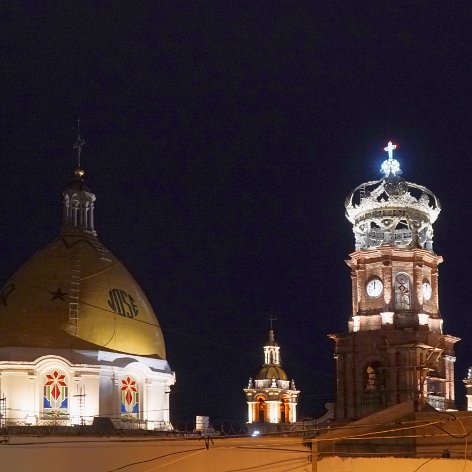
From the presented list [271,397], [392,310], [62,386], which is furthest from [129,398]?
[271,397]

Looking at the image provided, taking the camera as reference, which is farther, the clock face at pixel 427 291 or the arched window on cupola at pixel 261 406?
the arched window on cupola at pixel 261 406

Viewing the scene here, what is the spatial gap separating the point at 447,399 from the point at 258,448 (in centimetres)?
2452

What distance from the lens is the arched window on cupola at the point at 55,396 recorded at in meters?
40.5

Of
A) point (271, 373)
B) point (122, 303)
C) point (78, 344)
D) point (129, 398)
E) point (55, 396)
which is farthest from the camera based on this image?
→ point (271, 373)

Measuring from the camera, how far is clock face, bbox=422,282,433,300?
160ft

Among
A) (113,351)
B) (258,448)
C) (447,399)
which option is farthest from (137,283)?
(258,448)

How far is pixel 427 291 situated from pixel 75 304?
56.7 ft

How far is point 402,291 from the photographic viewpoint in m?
48.6

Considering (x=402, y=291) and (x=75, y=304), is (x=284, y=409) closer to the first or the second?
(x=402, y=291)

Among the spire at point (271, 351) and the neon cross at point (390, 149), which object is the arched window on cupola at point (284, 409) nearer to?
the spire at point (271, 351)

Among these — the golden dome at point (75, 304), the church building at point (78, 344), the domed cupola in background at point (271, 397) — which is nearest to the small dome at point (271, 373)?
the domed cupola in background at point (271, 397)

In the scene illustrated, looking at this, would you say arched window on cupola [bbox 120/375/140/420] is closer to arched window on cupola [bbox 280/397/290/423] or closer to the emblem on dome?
the emblem on dome

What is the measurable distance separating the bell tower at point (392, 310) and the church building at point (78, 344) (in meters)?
8.86

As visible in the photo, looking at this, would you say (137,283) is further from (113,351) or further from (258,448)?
(258,448)
